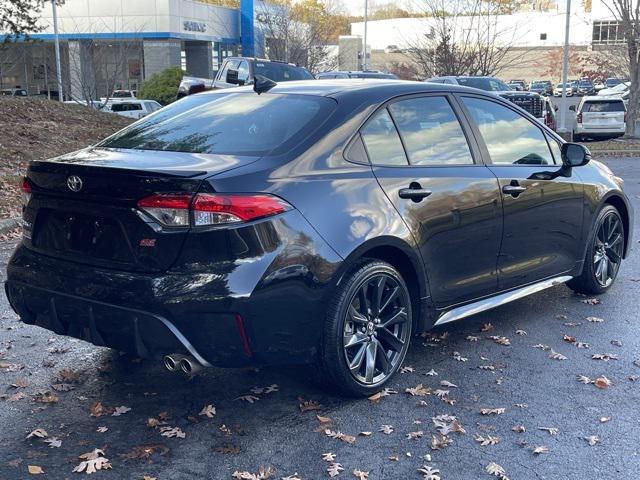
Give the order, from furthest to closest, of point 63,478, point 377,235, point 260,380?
point 260,380
point 377,235
point 63,478

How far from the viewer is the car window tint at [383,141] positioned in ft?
15.6

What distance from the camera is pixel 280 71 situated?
19.4 metres

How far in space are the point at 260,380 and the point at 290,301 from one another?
3.13 feet

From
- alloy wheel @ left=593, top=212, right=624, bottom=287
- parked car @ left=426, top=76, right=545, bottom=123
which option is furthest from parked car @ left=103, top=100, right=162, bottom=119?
alloy wheel @ left=593, top=212, right=624, bottom=287

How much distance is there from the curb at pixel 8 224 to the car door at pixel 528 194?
657 centimetres

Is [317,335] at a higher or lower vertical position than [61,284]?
lower

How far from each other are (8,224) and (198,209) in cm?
698

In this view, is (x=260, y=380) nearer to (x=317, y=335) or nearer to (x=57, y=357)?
(x=317, y=335)

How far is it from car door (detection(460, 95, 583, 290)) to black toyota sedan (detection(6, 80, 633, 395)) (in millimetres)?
19

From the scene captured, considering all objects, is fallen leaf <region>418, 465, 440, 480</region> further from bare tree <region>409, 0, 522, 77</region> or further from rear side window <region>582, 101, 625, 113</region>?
bare tree <region>409, 0, 522, 77</region>

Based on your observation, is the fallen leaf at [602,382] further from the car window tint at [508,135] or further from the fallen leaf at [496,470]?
the car window tint at [508,135]

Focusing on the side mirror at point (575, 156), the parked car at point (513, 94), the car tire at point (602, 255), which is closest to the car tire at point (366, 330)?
the side mirror at point (575, 156)

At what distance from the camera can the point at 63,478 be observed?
11.9 feet

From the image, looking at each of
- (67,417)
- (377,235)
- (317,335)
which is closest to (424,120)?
(377,235)
